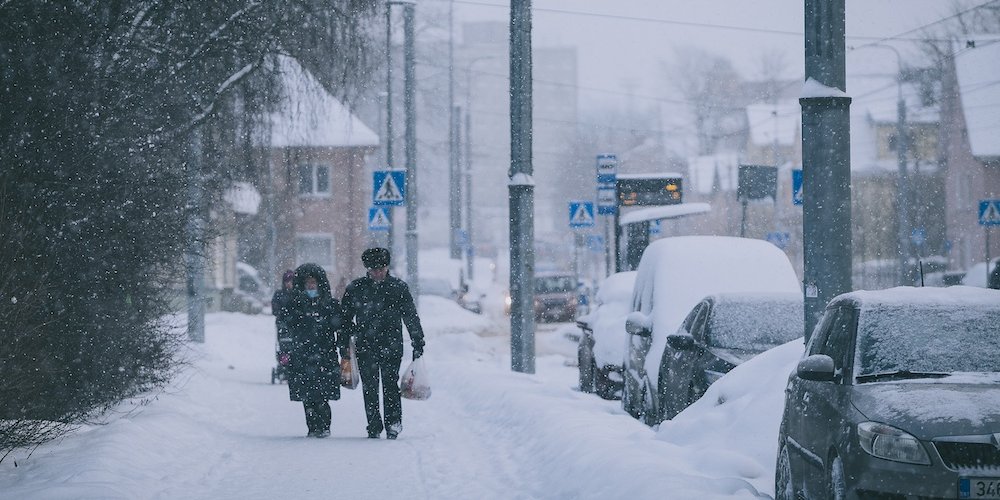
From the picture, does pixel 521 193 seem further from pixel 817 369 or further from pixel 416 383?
pixel 817 369

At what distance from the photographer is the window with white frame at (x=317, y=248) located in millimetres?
55250

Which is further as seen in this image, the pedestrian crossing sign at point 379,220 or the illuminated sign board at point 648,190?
the illuminated sign board at point 648,190

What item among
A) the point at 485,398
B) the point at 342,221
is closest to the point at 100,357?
the point at 485,398

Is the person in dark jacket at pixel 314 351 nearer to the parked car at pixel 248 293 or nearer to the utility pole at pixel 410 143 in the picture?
the utility pole at pixel 410 143

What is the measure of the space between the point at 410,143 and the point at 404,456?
19501 mm

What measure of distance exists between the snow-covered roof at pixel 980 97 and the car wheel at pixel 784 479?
56.6 metres

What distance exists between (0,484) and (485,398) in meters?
7.26

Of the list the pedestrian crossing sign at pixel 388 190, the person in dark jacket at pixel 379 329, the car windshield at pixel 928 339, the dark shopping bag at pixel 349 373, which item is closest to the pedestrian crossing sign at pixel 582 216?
the pedestrian crossing sign at pixel 388 190

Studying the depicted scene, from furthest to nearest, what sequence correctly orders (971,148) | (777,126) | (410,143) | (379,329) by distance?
(777,126) → (971,148) → (410,143) → (379,329)

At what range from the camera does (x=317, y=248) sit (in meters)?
55.7

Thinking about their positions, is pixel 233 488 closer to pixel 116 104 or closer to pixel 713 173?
pixel 116 104

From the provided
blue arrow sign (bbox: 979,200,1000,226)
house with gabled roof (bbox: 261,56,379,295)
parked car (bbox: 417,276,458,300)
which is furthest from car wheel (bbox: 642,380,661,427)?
parked car (bbox: 417,276,458,300)

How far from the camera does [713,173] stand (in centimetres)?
8550

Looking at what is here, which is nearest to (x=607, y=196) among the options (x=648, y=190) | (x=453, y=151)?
(x=648, y=190)
